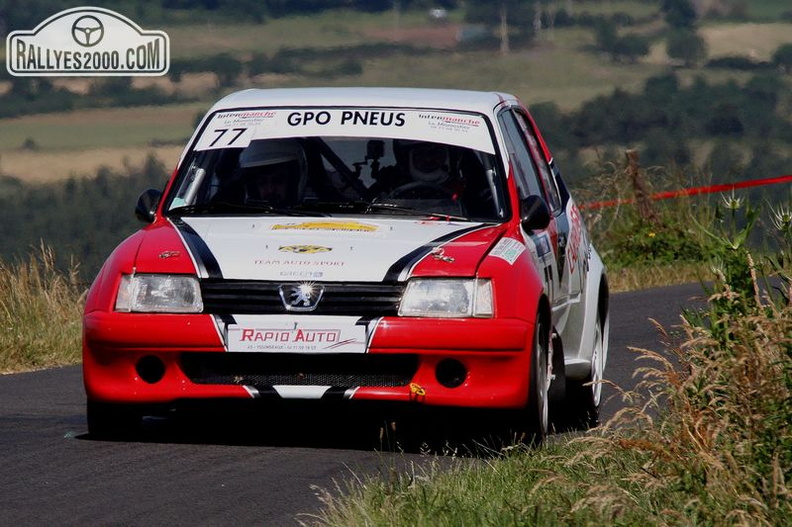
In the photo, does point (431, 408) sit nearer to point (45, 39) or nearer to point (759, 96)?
point (45, 39)

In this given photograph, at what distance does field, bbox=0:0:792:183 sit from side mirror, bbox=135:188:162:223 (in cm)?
2796

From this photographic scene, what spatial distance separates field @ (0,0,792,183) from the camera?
39.7 m

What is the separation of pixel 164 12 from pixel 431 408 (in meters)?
41.9

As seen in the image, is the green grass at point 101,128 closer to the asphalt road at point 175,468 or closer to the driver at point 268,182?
the asphalt road at point 175,468

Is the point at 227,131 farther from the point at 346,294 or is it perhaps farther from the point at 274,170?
the point at 346,294

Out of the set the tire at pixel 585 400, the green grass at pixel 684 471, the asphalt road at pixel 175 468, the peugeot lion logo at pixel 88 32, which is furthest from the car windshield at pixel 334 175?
the peugeot lion logo at pixel 88 32

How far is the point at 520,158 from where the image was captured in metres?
9.34

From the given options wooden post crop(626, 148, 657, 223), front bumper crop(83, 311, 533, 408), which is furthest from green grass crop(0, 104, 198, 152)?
front bumper crop(83, 311, 533, 408)

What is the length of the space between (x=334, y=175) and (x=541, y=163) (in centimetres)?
139

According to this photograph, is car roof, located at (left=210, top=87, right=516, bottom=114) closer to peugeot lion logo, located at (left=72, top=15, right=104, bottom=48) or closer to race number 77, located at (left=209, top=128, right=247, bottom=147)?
race number 77, located at (left=209, top=128, right=247, bottom=147)

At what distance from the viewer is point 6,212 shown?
35344 mm

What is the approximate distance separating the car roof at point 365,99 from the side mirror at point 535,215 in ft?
2.41

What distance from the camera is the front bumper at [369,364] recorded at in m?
7.57

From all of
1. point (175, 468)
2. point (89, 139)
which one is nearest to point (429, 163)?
point (175, 468)
